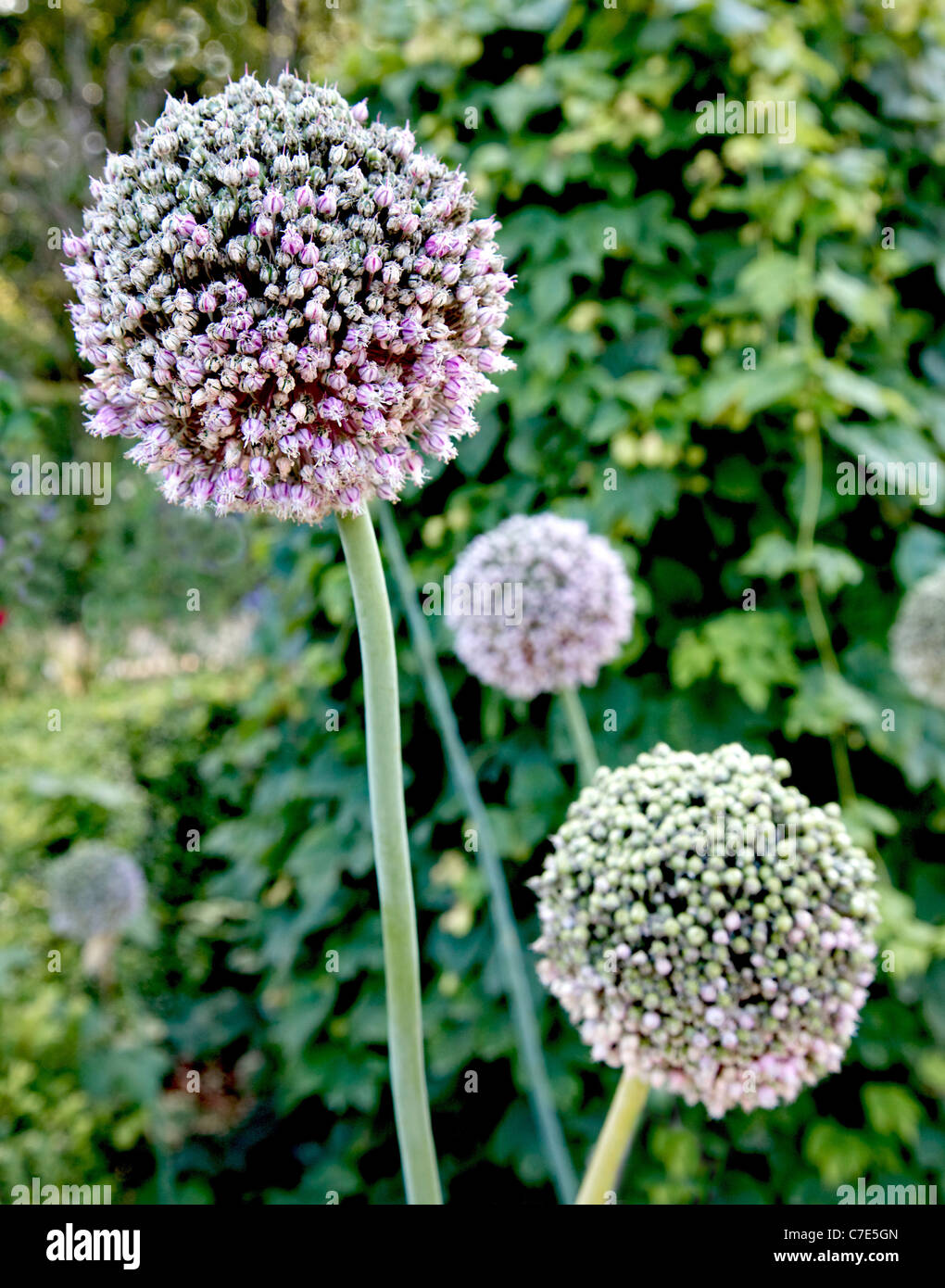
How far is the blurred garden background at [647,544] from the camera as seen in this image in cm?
149

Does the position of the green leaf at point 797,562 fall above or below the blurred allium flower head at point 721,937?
above

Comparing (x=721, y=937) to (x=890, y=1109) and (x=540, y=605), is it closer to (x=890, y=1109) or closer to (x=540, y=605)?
(x=540, y=605)

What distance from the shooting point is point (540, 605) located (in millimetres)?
1134

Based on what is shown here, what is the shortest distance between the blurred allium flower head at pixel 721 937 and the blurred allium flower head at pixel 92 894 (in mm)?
1637

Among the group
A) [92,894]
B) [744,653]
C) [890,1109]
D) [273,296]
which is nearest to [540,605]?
[744,653]

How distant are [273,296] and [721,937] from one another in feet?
1.62

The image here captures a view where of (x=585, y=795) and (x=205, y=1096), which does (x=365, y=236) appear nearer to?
(x=585, y=795)

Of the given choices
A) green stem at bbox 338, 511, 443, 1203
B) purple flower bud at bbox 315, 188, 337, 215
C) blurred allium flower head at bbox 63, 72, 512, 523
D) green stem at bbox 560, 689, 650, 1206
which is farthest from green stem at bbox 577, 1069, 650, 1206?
purple flower bud at bbox 315, 188, 337, 215

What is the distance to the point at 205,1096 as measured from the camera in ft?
8.07

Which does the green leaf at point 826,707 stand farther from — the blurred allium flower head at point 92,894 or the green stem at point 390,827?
the blurred allium flower head at point 92,894

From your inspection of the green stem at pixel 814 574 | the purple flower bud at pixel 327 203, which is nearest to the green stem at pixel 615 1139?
the purple flower bud at pixel 327 203

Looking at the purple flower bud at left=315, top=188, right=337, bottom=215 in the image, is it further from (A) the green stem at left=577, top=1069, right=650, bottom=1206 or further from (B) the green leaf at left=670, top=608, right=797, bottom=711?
(B) the green leaf at left=670, top=608, right=797, bottom=711

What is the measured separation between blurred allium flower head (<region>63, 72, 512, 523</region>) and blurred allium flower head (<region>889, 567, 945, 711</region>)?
3.23 ft

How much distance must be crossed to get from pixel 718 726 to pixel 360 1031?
949mm
